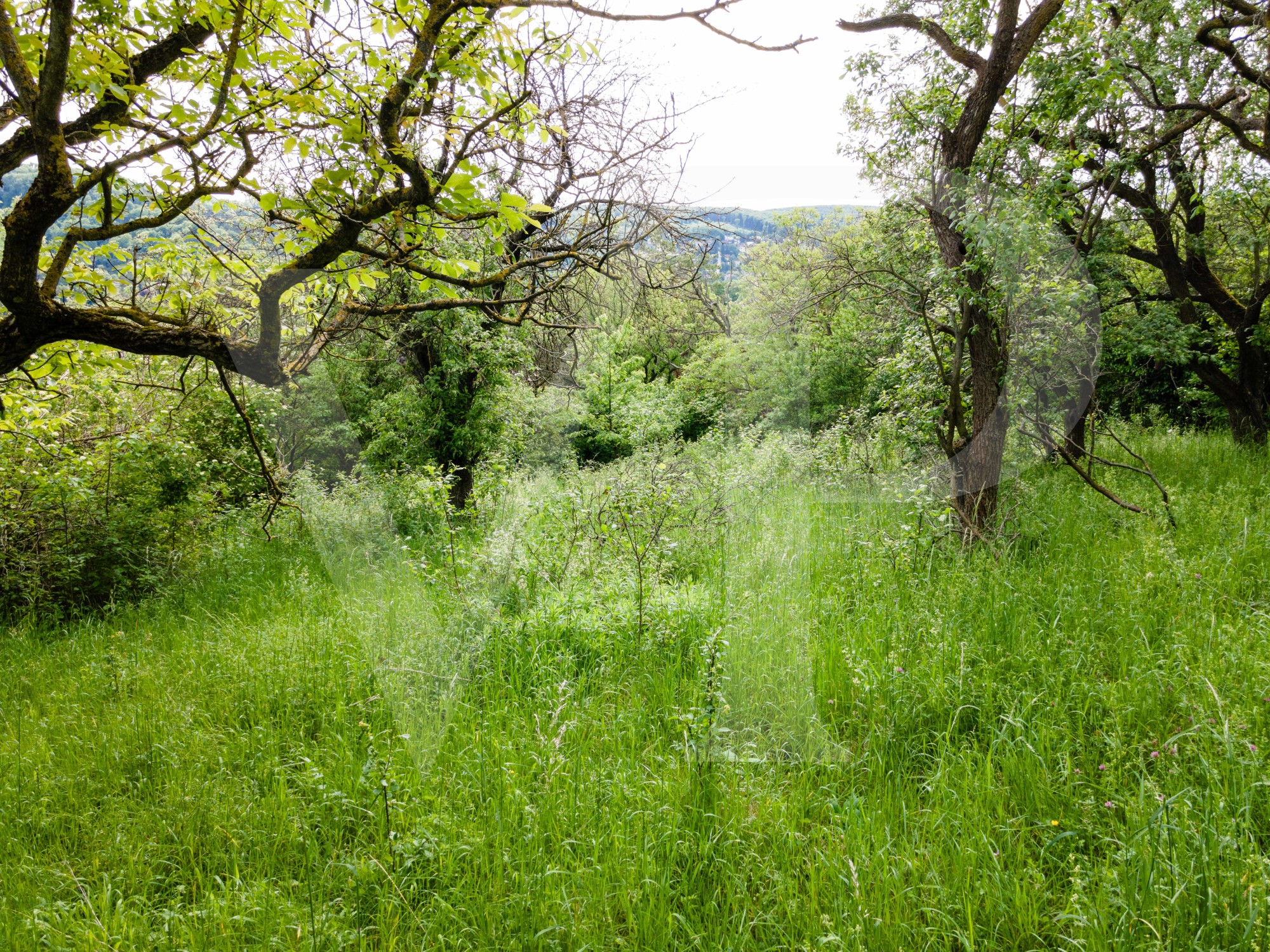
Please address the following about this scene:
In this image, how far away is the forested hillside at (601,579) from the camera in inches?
79.2

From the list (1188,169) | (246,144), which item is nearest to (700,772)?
(246,144)

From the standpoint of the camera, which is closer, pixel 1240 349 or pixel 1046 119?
pixel 1046 119

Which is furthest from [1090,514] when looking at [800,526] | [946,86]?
[946,86]

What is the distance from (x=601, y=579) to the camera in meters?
4.53

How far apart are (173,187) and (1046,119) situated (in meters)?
7.07

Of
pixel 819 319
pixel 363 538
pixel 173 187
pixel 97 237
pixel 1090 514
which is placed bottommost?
pixel 363 538

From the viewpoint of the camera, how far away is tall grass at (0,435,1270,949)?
1925mm

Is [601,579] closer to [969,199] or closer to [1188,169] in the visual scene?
[969,199]

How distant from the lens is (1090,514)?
516 cm

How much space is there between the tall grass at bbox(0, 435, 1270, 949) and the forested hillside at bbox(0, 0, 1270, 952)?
1.0 inches

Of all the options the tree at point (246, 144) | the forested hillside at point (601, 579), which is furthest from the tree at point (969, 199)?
the tree at point (246, 144)

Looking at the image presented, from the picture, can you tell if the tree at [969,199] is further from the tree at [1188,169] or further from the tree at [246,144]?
the tree at [246,144]

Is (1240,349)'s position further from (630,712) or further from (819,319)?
(630,712)

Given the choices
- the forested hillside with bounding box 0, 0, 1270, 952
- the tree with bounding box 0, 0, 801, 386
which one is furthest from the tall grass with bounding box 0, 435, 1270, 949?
the tree with bounding box 0, 0, 801, 386
